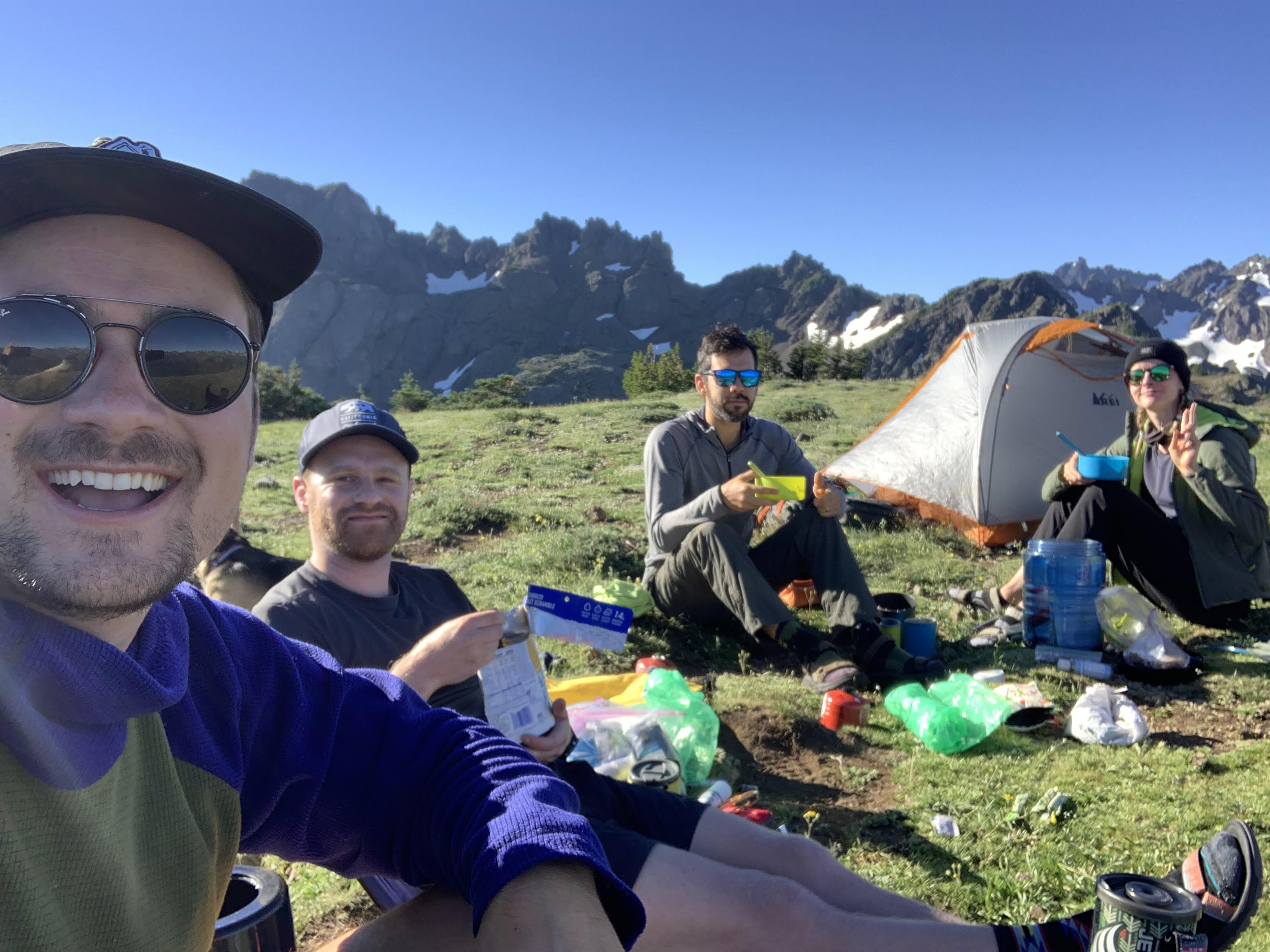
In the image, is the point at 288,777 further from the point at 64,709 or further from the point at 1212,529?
the point at 1212,529

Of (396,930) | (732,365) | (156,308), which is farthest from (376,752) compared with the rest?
(732,365)

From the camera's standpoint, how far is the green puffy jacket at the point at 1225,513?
17.3 feet

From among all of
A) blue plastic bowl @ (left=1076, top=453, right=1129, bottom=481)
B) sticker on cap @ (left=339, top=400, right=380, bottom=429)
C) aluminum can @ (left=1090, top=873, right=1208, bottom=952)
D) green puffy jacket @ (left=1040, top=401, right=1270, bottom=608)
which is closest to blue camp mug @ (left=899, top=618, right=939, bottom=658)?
blue plastic bowl @ (left=1076, top=453, right=1129, bottom=481)

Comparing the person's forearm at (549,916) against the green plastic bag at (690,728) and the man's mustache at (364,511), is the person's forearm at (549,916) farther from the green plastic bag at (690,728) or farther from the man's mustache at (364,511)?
the green plastic bag at (690,728)

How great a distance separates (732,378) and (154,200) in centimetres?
450

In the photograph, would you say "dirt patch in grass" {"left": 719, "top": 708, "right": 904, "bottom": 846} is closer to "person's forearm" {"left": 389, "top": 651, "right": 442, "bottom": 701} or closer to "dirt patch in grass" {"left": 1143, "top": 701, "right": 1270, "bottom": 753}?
"dirt patch in grass" {"left": 1143, "top": 701, "right": 1270, "bottom": 753}

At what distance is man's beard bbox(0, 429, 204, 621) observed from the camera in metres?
1.22

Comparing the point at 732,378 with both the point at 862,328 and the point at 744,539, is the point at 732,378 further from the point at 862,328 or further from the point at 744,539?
the point at 862,328

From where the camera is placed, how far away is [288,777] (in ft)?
5.32

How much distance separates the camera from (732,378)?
222 inches

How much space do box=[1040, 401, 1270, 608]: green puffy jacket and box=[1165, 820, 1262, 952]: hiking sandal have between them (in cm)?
379

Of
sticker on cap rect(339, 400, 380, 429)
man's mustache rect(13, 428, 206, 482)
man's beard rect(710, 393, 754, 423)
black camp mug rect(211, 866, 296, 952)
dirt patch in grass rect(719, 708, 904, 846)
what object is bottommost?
dirt patch in grass rect(719, 708, 904, 846)

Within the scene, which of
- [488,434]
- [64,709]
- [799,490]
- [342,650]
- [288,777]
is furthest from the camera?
[488,434]

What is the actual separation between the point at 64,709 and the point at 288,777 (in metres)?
0.53
